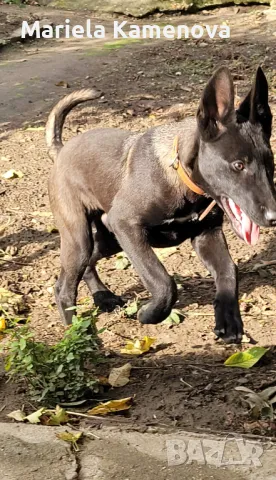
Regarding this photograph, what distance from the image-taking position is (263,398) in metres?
4.69

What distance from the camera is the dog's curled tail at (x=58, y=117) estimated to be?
6.52m

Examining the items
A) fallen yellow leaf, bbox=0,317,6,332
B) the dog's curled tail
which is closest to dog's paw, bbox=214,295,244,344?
fallen yellow leaf, bbox=0,317,6,332

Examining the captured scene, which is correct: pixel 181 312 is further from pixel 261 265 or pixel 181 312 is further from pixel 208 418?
pixel 208 418

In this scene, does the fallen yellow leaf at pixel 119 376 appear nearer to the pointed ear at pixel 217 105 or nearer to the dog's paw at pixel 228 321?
the dog's paw at pixel 228 321

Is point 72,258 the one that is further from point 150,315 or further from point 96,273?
point 150,315

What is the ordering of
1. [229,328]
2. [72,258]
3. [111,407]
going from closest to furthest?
[111,407] → [229,328] → [72,258]

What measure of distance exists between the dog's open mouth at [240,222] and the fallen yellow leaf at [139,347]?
3.41ft

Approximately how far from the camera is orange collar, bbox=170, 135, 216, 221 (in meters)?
5.30

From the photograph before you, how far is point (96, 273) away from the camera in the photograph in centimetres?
670

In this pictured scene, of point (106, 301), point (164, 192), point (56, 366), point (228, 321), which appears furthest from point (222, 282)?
point (106, 301)

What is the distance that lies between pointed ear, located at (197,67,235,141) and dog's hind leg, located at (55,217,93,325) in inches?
54.8

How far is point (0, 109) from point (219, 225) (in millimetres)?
5662

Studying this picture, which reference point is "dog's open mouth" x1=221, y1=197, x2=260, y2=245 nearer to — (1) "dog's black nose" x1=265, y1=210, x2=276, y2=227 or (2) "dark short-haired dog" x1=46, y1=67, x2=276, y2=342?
(2) "dark short-haired dog" x1=46, y1=67, x2=276, y2=342

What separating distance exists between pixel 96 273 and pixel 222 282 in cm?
154
